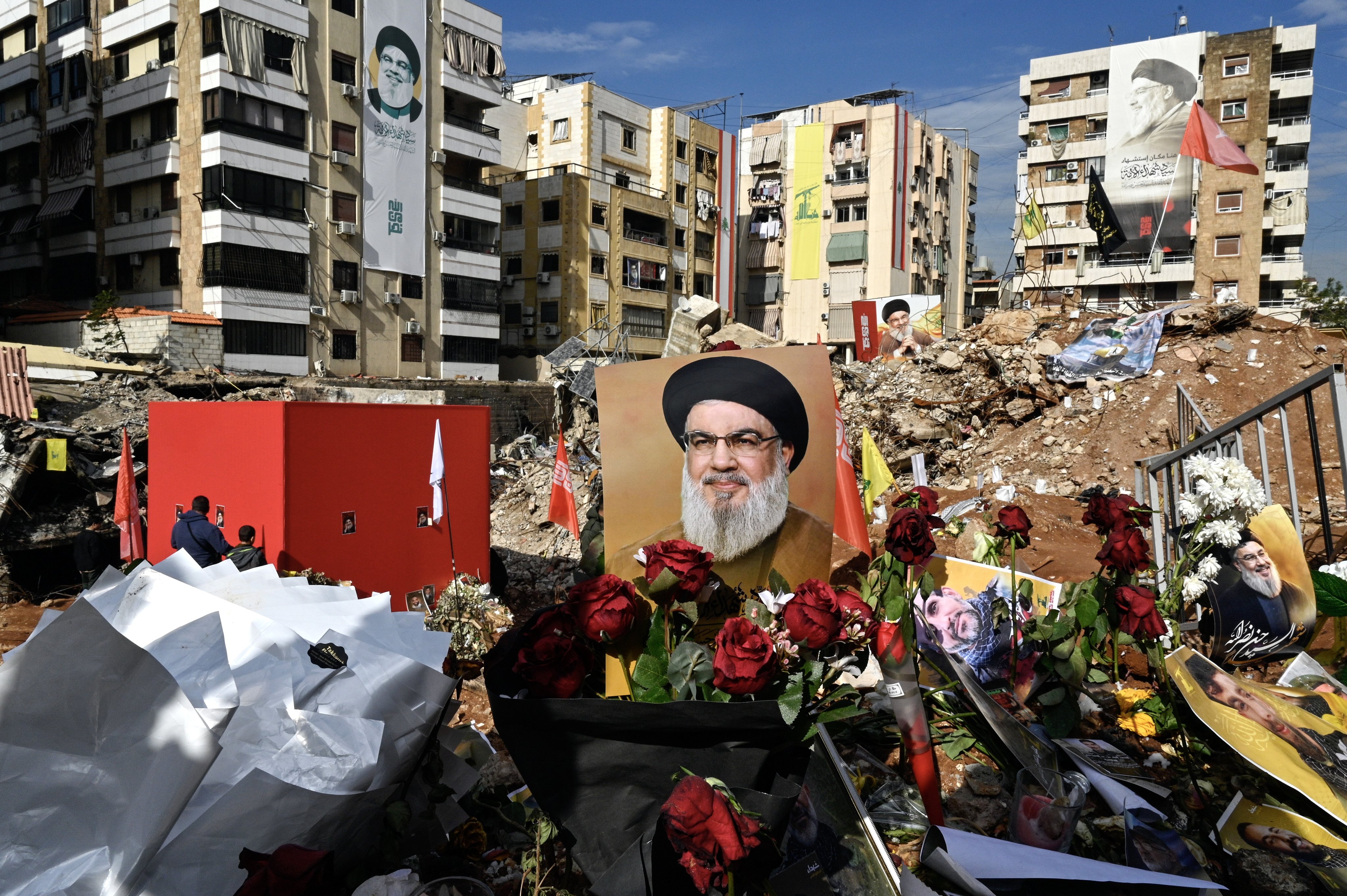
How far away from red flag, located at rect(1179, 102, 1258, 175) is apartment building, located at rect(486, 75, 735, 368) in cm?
2125

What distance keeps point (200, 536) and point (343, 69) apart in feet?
77.7

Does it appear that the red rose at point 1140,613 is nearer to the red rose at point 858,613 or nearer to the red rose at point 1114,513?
the red rose at point 1114,513

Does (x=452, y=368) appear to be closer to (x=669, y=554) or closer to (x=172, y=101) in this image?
(x=172, y=101)

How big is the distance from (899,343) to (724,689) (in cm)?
3236

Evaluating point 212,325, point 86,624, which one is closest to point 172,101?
point 212,325

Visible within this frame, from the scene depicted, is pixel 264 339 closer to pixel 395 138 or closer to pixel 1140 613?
pixel 395 138

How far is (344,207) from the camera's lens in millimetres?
27047

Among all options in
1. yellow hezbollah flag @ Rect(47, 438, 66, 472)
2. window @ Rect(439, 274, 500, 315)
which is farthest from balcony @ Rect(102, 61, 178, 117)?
yellow hezbollah flag @ Rect(47, 438, 66, 472)

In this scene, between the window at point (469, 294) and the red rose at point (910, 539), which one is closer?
the red rose at point (910, 539)

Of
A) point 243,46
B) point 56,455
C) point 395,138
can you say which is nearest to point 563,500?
point 56,455

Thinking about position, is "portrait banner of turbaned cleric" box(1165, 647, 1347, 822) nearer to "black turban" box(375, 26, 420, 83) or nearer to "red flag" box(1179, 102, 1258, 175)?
"red flag" box(1179, 102, 1258, 175)

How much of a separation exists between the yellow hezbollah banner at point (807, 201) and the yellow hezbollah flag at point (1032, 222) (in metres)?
13.5

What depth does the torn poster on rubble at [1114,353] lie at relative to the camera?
1570 centimetres

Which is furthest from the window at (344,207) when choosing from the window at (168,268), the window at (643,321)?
the window at (643,321)
